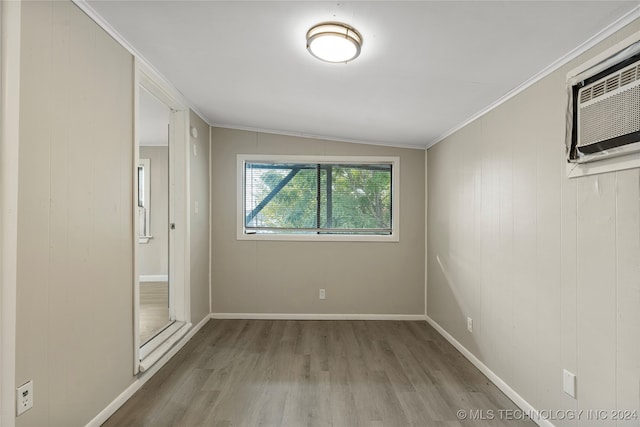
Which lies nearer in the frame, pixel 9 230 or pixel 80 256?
pixel 9 230

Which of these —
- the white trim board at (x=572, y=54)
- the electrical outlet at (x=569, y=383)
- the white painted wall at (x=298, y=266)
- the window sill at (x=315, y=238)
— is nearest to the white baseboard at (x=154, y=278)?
the white painted wall at (x=298, y=266)

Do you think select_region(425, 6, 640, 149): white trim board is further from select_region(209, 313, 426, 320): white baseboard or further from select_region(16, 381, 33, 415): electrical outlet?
select_region(16, 381, 33, 415): electrical outlet

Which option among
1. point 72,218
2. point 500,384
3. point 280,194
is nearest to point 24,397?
point 72,218

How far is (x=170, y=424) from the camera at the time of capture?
192 cm

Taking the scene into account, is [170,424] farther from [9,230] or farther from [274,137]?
[274,137]

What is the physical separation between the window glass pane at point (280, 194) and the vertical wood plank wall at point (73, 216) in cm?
189

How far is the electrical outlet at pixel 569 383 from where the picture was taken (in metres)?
1.70

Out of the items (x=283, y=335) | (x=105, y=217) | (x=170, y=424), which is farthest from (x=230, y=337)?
(x=105, y=217)

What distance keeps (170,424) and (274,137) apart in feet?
9.87

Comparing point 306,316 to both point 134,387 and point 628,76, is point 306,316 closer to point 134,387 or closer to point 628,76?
point 134,387

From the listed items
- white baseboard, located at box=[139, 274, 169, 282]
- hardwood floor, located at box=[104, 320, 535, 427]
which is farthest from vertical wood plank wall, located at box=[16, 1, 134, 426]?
white baseboard, located at box=[139, 274, 169, 282]

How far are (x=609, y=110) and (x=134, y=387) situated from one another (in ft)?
10.4

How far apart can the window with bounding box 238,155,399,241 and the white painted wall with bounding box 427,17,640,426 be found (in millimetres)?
1075

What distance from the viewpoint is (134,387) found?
224cm
